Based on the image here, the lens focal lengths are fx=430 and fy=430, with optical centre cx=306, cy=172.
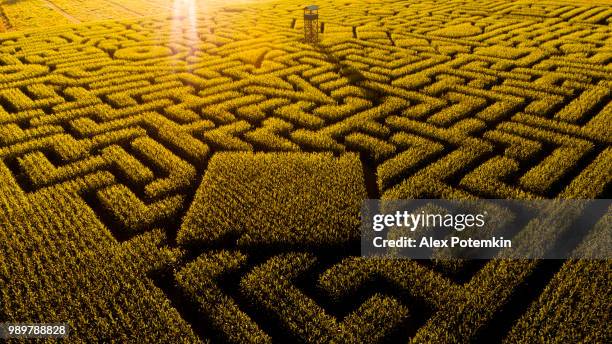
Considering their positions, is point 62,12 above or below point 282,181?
above

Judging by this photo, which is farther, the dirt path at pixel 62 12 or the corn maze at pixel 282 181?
the dirt path at pixel 62 12

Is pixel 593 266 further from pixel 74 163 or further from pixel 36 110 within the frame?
pixel 36 110

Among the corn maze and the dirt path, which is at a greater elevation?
the dirt path

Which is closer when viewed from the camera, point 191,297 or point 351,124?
point 191,297

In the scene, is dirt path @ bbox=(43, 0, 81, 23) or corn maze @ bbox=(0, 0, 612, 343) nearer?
corn maze @ bbox=(0, 0, 612, 343)

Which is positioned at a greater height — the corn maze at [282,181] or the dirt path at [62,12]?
the dirt path at [62,12]

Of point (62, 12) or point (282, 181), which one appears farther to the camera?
point (62, 12)

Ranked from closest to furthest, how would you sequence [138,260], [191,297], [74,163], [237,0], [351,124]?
[191,297], [138,260], [74,163], [351,124], [237,0]

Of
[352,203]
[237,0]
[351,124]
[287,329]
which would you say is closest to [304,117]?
[351,124]
